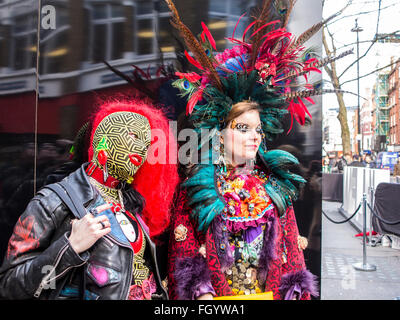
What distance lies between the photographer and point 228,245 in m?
1.86

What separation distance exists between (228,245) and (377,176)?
6.26 m

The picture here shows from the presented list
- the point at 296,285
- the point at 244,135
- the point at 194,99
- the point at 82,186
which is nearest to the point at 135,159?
the point at 82,186

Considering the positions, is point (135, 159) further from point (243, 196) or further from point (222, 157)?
point (243, 196)

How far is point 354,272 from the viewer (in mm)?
5051

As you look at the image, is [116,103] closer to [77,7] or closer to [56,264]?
[77,7]

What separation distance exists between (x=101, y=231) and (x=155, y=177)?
1.79 ft

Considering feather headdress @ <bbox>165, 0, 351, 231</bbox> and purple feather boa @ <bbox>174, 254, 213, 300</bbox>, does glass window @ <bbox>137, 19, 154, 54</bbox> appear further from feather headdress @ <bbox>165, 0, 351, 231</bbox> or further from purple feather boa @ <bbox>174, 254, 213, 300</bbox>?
purple feather boa @ <bbox>174, 254, 213, 300</bbox>

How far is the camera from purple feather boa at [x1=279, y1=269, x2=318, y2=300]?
6.25 ft

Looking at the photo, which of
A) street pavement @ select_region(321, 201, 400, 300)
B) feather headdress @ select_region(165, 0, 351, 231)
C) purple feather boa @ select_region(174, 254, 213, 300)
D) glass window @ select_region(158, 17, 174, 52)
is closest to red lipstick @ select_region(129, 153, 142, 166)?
feather headdress @ select_region(165, 0, 351, 231)

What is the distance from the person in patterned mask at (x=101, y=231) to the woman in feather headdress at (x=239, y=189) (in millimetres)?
224

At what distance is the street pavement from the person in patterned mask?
3.11 meters

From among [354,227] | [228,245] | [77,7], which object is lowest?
[354,227]

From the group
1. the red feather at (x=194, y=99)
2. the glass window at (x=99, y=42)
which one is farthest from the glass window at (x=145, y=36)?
the red feather at (x=194, y=99)
